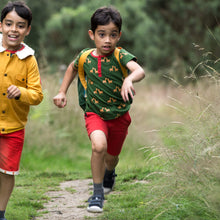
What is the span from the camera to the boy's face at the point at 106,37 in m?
4.50

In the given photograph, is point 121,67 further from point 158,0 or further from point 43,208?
point 158,0

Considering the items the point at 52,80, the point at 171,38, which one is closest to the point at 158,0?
the point at 171,38

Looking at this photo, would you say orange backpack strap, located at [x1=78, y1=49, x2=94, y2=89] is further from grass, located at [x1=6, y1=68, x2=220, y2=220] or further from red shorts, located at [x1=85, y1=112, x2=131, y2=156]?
grass, located at [x1=6, y1=68, x2=220, y2=220]

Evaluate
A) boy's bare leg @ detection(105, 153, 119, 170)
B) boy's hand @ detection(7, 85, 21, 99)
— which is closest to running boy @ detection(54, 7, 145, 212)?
boy's bare leg @ detection(105, 153, 119, 170)

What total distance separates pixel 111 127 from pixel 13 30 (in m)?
1.44

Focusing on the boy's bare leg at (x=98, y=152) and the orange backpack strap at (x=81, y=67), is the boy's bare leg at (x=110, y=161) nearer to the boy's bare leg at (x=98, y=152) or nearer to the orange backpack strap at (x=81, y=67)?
the boy's bare leg at (x=98, y=152)

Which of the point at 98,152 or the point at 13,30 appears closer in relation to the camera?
the point at 13,30

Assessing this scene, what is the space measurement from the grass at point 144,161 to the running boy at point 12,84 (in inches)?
22.3

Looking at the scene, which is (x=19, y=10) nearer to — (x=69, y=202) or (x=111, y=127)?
(x=111, y=127)

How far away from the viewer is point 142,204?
4.42m

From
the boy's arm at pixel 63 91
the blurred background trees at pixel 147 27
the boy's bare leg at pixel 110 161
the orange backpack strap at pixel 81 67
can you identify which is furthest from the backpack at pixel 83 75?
the blurred background trees at pixel 147 27

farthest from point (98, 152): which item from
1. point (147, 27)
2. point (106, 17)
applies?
point (147, 27)

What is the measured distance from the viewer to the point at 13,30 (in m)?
3.93

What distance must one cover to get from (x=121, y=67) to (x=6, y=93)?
1.23 metres
